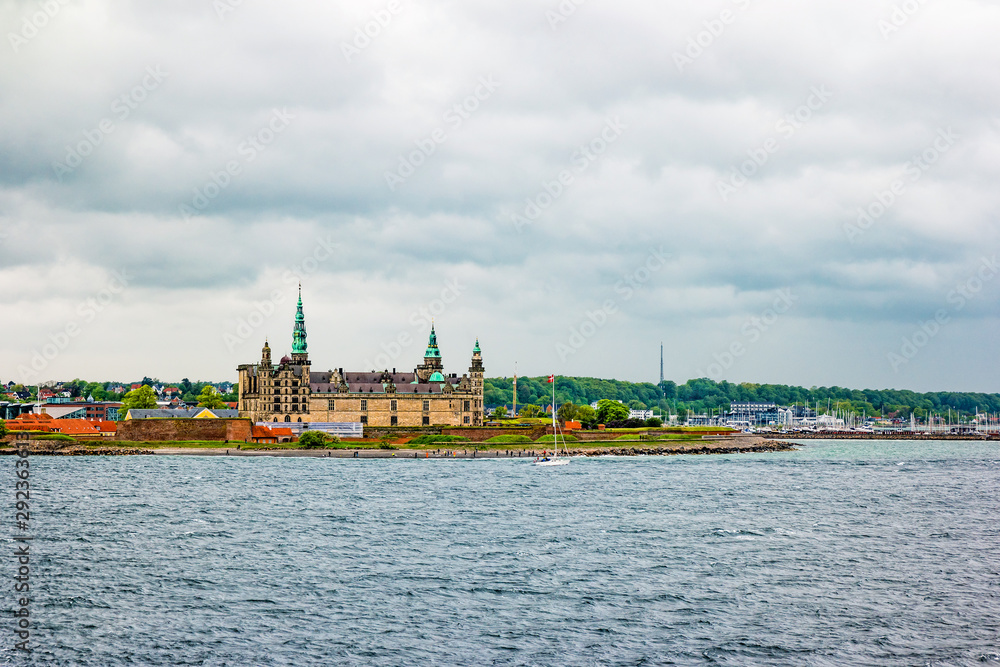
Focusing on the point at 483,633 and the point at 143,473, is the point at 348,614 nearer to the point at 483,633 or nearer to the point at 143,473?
the point at 483,633

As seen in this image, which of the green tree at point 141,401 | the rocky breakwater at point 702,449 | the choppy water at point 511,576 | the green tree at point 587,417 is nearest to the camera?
the choppy water at point 511,576

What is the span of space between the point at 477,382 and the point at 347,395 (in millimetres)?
18994

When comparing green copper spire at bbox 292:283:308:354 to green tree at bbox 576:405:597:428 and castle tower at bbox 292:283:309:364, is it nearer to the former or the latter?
castle tower at bbox 292:283:309:364

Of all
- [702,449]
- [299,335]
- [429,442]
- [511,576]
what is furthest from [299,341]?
[511,576]

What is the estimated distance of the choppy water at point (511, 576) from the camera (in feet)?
85.8

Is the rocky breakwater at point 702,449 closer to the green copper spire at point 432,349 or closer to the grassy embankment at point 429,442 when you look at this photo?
the grassy embankment at point 429,442

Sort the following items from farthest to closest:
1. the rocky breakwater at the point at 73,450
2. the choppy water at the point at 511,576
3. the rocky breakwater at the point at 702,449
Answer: the rocky breakwater at the point at 702,449 → the rocky breakwater at the point at 73,450 → the choppy water at the point at 511,576

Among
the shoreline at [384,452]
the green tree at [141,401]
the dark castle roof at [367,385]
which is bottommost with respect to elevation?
the shoreline at [384,452]

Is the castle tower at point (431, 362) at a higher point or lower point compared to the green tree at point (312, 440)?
higher

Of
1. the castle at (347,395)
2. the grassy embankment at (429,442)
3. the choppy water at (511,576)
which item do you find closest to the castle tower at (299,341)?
the castle at (347,395)

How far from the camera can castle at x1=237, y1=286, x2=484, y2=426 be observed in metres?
139

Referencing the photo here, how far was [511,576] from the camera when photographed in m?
35.1

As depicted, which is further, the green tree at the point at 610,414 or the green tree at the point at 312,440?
the green tree at the point at 610,414

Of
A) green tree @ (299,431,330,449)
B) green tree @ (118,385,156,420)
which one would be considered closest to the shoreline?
green tree @ (299,431,330,449)
